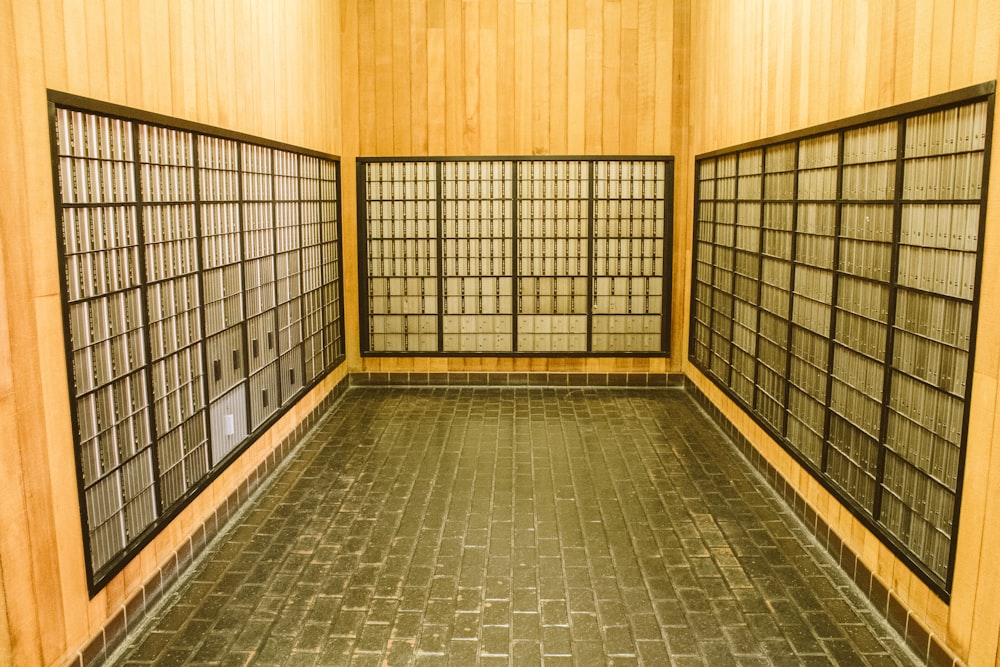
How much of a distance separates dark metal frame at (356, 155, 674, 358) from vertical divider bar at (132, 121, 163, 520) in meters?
4.46

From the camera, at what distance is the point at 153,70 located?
397 centimetres

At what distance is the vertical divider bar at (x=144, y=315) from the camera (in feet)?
12.3

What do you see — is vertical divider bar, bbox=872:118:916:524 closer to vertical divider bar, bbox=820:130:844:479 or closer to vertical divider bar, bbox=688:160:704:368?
vertical divider bar, bbox=820:130:844:479

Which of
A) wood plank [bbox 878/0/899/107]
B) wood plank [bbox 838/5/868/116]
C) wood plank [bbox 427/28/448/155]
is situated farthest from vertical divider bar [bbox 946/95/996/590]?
wood plank [bbox 427/28/448/155]

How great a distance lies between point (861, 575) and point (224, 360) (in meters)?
3.81

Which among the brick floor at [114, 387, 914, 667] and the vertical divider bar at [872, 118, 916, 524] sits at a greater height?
the vertical divider bar at [872, 118, 916, 524]

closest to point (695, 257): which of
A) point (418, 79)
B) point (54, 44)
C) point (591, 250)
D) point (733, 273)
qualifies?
point (591, 250)

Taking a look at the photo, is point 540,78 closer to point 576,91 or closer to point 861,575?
point 576,91

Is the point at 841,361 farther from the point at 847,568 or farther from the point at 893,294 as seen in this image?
the point at 847,568

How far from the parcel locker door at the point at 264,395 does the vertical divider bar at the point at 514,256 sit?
121 inches

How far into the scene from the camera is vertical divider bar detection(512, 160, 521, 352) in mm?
8195

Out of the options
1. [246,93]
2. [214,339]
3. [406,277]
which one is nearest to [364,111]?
[406,277]

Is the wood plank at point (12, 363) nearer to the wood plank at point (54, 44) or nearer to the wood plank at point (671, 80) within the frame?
the wood plank at point (54, 44)

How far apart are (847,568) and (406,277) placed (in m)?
5.33
